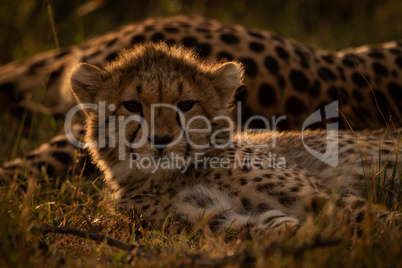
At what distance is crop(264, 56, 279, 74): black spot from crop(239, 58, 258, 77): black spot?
11 centimetres

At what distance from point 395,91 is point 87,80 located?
95.7 inches

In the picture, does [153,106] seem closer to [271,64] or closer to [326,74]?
[271,64]

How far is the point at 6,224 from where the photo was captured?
2154 millimetres

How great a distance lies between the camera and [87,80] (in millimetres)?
2848

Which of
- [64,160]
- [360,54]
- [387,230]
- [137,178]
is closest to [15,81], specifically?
[64,160]

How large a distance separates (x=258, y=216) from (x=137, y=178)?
0.67 metres

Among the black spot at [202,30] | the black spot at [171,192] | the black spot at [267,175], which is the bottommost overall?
the black spot at [171,192]

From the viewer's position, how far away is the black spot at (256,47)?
156 inches

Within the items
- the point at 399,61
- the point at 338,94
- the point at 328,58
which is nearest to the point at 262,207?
the point at 338,94

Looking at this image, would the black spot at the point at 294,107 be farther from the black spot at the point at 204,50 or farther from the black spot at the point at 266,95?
the black spot at the point at 204,50

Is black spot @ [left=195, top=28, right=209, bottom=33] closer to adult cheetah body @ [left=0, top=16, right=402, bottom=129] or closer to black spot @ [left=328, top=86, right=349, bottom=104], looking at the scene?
adult cheetah body @ [left=0, top=16, right=402, bottom=129]

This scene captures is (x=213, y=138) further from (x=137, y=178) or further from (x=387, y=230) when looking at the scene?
(x=387, y=230)

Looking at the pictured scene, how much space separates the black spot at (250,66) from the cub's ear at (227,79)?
2.96ft

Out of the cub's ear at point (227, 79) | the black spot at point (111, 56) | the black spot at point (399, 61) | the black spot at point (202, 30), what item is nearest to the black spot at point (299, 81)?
the black spot at point (202, 30)
